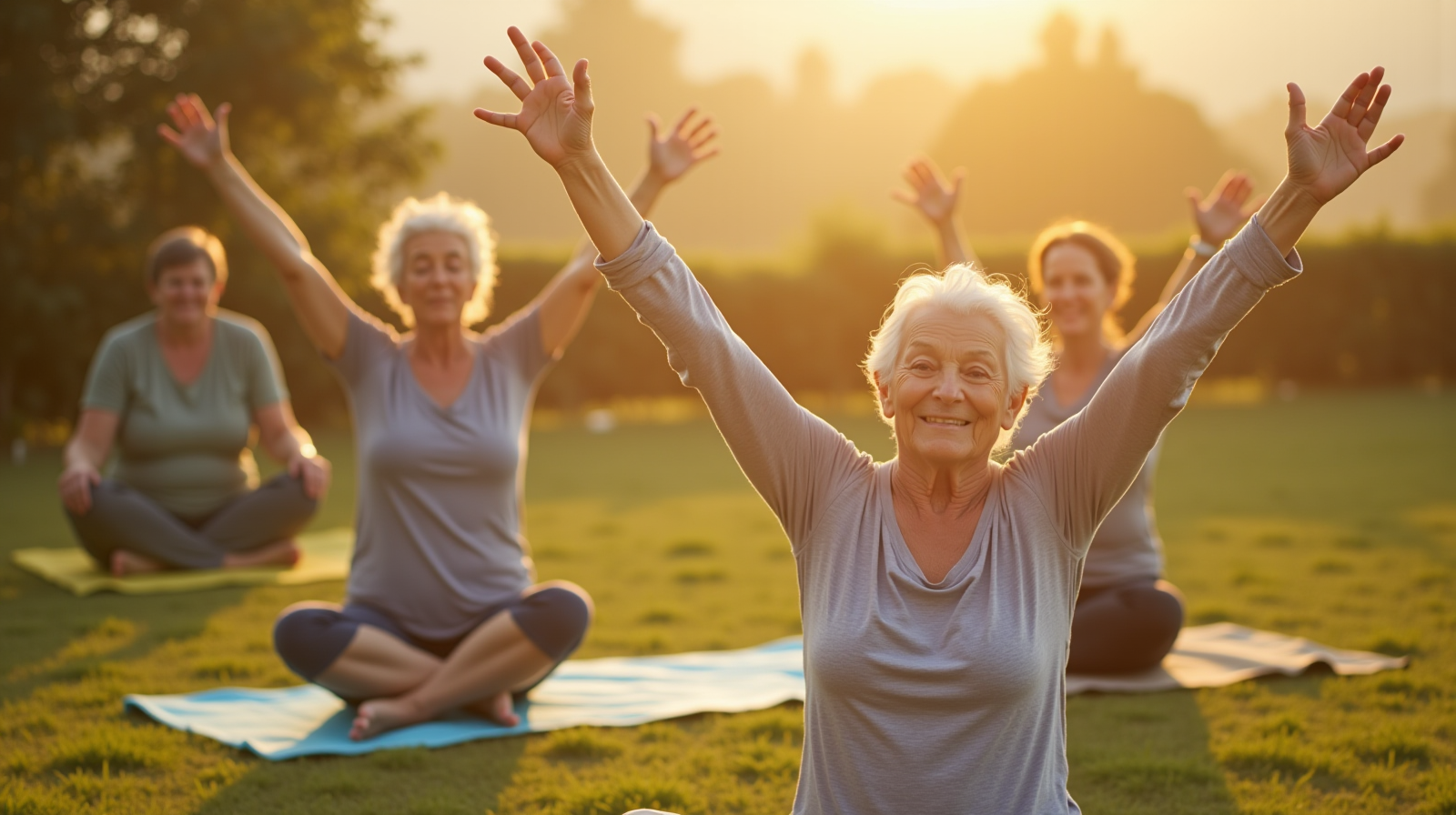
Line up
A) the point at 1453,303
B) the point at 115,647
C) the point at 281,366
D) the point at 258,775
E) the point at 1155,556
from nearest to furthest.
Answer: the point at 258,775 → the point at 1155,556 → the point at 115,647 → the point at 281,366 → the point at 1453,303

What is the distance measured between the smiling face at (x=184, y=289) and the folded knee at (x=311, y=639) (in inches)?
129

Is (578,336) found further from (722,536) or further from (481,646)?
(481,646)

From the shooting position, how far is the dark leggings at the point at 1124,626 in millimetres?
4965

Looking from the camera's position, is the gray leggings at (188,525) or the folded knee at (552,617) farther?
the gray leggings at (188,525)

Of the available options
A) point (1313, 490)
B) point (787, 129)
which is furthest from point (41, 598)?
point (787, 129)

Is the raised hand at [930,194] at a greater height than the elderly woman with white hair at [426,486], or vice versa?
the raised hand at [930,194]

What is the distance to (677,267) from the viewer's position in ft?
8.22

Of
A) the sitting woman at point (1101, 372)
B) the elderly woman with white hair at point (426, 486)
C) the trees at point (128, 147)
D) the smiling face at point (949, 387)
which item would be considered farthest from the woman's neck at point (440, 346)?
the trees at point (128, 147)

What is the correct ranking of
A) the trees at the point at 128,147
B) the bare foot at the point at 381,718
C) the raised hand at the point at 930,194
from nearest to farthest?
the bare foot at the point at 381,718, the raised hand at the point at 930,194, the trees at the point at 128,147

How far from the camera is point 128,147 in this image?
17172 mm

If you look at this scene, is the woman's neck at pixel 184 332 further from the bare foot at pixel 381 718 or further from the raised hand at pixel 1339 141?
the raised hand at pixel 1339 141

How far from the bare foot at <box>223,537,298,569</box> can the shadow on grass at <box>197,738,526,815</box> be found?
3.61 meters

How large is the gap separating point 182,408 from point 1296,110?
21.0 ft

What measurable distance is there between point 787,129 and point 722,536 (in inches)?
3275
